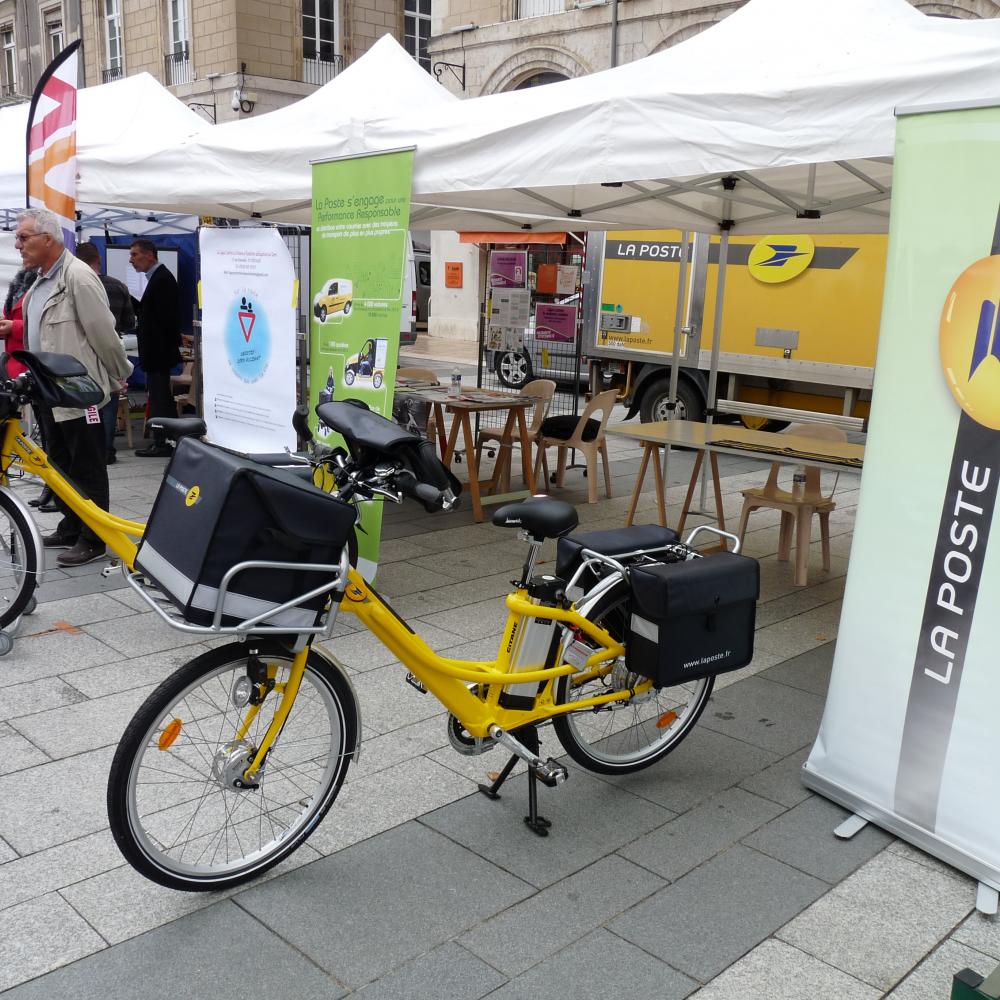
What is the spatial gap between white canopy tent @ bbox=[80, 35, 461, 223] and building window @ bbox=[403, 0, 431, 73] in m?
22.2

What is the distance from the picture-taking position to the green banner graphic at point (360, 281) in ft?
15.7

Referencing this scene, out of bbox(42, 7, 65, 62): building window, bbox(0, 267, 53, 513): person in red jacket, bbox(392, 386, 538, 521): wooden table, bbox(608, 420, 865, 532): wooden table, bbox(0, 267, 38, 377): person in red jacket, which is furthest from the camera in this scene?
bbox(42, 7, 65, 62): building window

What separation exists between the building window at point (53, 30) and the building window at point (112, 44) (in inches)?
92.5

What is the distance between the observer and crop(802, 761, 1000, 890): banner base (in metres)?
2.80

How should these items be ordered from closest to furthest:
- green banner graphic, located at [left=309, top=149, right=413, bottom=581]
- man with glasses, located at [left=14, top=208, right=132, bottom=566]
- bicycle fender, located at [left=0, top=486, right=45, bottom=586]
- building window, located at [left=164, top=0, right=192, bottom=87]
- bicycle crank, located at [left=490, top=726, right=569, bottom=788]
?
bicycle crank, located at [left=490, top=726, right=569, bottom=788] → bicycle fender, located at [left=0, top=486, right=45, bottom=586] → green banner graphic, located at [left=309, top=149, right=413, bottom=581] → man with glasses, located at [left=14, top=208, right=132, bottom=566] → building window, located at [left=164, top=0, right=192, bottom=87]

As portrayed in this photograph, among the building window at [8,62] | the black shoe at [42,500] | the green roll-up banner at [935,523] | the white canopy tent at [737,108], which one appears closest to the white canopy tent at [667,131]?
the white canopy tent at [737,108]

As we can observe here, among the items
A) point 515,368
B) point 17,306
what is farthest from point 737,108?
point 515,368

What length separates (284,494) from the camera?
2262 mm

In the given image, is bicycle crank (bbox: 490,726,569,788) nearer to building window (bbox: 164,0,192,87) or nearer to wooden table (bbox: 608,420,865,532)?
wooden table (bbox: 608,420,865,532)

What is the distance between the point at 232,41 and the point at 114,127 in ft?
60.6

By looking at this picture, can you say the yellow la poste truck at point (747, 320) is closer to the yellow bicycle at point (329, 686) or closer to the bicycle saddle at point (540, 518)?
the yellow bicycle at point (329, 686)

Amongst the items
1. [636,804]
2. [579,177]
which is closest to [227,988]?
[636,804]

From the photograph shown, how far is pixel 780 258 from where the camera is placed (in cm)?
989

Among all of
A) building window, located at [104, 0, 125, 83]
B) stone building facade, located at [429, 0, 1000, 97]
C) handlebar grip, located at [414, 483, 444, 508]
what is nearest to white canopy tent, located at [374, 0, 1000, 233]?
handlebar grip, located at [414, 483, 444, 508]
